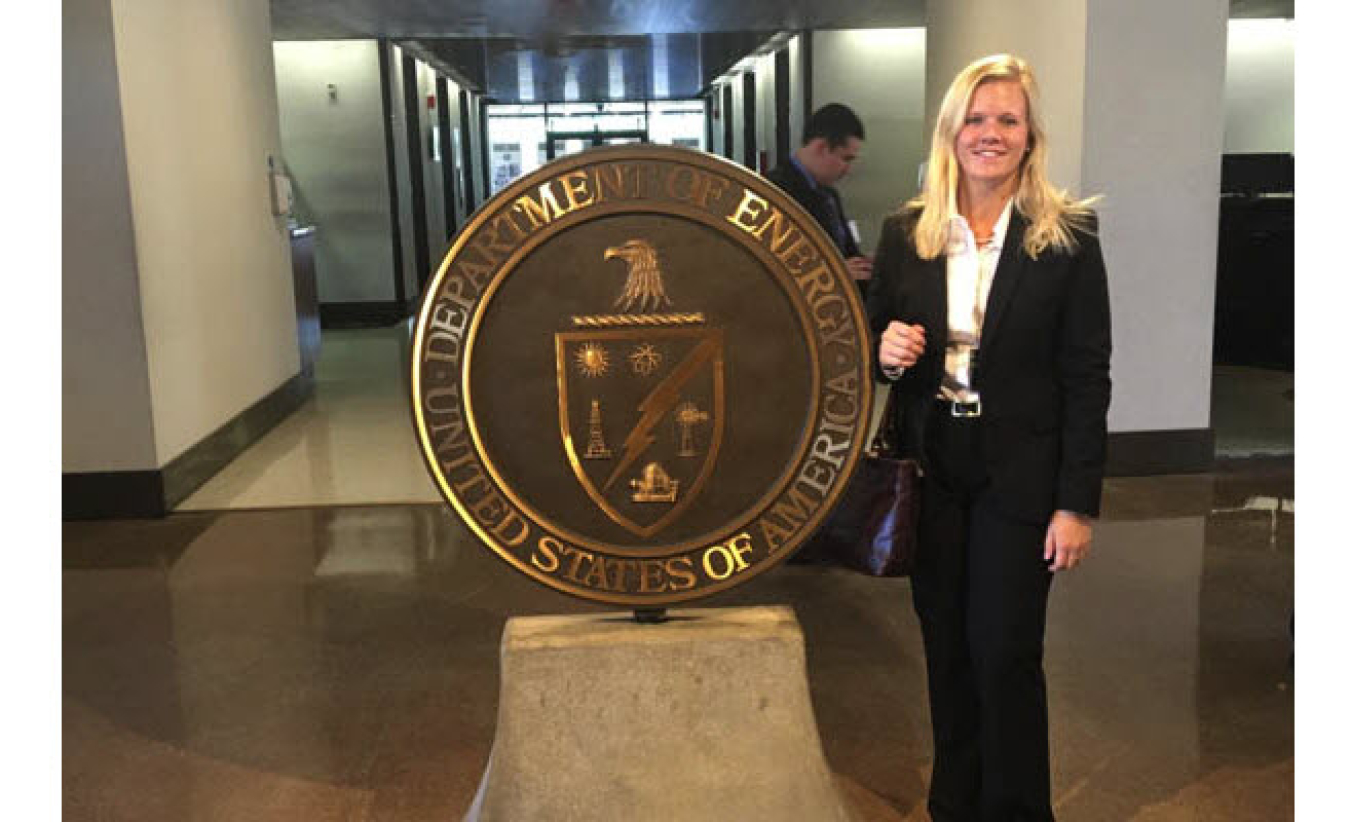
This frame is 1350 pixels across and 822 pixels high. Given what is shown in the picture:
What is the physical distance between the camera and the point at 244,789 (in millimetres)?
2727

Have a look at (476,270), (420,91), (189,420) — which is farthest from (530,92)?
(476,270)

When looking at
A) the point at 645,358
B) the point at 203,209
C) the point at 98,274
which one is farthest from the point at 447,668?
the point at 203,209

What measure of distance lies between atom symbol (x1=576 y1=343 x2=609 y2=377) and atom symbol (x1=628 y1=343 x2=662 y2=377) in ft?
0.14

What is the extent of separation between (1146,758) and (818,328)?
1549 mm

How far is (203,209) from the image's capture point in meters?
5.79

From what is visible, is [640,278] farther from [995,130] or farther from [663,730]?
[663,730]

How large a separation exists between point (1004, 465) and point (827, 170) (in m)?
2.54

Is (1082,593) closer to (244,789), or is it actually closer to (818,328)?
(818,328)

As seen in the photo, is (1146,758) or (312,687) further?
(312,687)

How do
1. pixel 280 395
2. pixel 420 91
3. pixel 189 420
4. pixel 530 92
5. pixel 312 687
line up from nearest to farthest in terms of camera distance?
1. pixel 312 687
2. pixel 189 420
3. pixel 280 395
4. pixel 420 91
5. pixel 530 92

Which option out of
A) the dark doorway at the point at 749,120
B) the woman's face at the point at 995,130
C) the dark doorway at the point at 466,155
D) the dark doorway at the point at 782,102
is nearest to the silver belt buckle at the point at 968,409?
the woman's face at the point at 995,130

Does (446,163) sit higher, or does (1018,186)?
(446,163)

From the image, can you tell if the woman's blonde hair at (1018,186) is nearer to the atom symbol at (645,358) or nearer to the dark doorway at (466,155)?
the atom symbol at (645,358)

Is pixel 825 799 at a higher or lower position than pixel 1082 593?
higher
